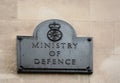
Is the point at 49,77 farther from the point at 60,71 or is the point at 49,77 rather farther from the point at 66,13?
the point at 66,13

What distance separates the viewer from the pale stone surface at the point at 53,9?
138 inches

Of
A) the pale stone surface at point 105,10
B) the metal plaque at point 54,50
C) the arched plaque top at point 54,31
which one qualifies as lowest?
the metal plaque at point 54,50

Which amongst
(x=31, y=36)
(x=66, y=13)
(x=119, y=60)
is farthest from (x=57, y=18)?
(x=119, y=60)

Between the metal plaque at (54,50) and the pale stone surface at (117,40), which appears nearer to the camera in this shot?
the metal plaque at (54,50)

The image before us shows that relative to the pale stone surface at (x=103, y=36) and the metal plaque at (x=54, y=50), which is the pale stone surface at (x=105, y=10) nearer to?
the pale stone surface at (x=103, y=36)

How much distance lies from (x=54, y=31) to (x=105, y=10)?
0.60 meters

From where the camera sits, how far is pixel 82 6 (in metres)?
3.58

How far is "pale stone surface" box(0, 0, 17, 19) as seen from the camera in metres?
3.49

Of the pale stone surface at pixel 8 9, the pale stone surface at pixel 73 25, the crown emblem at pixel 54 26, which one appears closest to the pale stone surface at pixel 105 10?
the pale stone surface at pixel 73 25

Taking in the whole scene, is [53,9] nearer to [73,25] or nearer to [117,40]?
[73,25]

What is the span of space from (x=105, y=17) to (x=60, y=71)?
2.49 ft

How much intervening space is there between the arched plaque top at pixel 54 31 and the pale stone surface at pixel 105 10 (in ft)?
0.99

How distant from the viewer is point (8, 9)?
350 cm

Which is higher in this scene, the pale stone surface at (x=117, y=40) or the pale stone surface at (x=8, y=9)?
the pale stone surface at (x=8, y=9)
